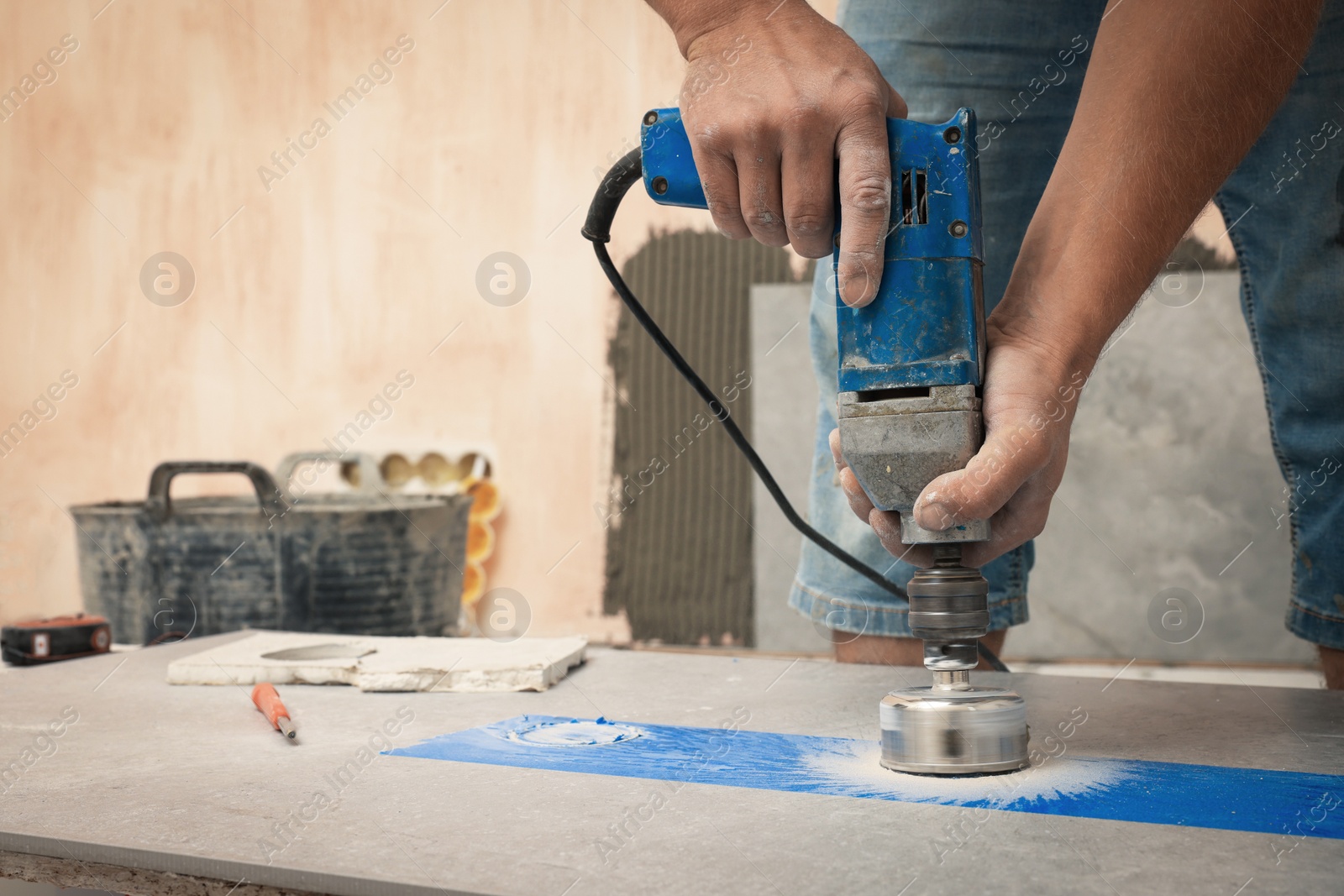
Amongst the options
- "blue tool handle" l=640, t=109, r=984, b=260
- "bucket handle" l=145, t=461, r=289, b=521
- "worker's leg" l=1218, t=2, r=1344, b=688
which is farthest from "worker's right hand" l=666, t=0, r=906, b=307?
"bucket handle" l=145, t=461, r=289, b=521

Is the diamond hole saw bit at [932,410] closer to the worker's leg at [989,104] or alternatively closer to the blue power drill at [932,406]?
the blue power drill at [932,406]

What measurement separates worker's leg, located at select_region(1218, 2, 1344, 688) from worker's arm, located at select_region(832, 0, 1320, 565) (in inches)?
13.9

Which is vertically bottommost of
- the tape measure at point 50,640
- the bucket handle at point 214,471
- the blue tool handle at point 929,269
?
the tape measure at point 50,640

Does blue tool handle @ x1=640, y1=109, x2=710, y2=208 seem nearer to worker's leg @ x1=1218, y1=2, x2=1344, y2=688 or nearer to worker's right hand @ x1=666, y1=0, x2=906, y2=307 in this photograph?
worker's right hand @ x1=666, y1=0, x2=906, y2=307

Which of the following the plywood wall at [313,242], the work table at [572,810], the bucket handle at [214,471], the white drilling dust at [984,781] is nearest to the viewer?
the work table at [572,810]

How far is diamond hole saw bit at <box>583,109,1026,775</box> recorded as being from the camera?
26.2 inches

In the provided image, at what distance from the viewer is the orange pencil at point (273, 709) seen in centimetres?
79

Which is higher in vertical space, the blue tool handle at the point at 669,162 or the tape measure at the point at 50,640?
the blue tool handle at the point at 669,162

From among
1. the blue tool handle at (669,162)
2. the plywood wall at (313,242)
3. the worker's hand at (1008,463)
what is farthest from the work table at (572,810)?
the plywood wall at (313,242)

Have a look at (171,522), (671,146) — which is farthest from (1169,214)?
(171,522)

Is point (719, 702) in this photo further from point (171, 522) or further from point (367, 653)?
point (171, 522)

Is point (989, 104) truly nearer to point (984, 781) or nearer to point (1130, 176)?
point (1130, 176)

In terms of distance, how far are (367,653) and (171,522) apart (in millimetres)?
732

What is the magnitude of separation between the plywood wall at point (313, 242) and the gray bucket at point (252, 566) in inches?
47.8
